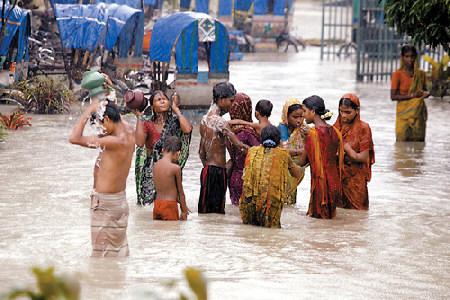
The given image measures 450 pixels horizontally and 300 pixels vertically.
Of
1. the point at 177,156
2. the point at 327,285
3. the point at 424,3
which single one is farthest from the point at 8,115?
→ the point at 327,285

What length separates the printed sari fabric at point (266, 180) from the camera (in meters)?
8.04

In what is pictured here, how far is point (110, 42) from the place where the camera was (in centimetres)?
1977

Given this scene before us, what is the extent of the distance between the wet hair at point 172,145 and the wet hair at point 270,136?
25.2 inches

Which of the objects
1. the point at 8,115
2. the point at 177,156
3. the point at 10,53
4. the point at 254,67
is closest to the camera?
the point at 177,156

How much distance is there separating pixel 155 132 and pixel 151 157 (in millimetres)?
247

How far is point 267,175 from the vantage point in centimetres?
804

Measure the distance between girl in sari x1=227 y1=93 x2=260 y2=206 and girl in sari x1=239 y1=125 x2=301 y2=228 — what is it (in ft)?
2.32

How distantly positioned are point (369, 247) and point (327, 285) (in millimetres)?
1493

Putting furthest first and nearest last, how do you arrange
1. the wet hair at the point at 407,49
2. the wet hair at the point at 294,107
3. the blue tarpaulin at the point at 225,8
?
Result: the blue tarpaulin at the point at 225,8, the wet hair at the point at 407,49, the wet hair at the point at 294,107

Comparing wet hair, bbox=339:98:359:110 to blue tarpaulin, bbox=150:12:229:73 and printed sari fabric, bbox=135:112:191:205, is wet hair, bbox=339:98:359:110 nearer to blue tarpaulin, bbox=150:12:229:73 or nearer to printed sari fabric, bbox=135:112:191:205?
printed sari fabric, bbox=135:112:191:205

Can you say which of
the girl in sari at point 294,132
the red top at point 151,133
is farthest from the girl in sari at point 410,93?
the red top at point 151,133

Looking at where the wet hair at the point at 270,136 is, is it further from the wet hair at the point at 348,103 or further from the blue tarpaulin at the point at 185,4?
the blue tarpaulin at the point at 185,4

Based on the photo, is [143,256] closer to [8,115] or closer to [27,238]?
Answer: [27,238]

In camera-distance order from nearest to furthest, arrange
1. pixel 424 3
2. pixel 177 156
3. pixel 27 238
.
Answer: pixel 27 238 → pixel 177 156 → pixel 424 3
